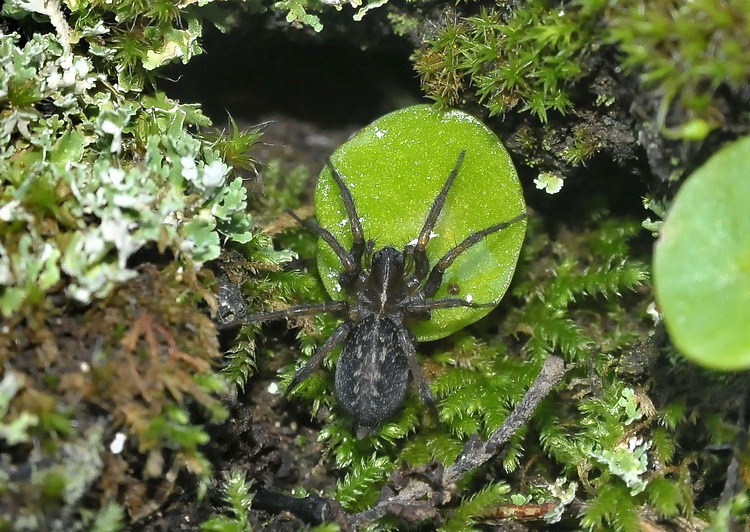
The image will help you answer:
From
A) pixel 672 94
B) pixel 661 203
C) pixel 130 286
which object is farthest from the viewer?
pixel 661 203

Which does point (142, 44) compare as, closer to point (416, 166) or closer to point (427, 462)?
point (416, 166)

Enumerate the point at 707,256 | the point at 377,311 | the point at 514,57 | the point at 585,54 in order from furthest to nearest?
1. the point at 377,311
2. the point at 514,57
3. the point at 585,54
4. the point at 707,256

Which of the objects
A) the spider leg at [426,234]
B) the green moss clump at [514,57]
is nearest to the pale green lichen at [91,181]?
the spider leg at [426,234]

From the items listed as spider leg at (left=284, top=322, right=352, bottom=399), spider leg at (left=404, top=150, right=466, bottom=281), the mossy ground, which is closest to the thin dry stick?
the mossy ground

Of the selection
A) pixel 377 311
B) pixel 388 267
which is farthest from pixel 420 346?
pixel 388 267

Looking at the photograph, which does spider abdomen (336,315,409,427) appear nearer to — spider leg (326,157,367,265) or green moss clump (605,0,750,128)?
spider leg (326,157,367,265)

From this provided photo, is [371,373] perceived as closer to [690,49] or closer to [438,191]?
[438,191]

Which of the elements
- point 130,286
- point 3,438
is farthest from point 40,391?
point 130,286
